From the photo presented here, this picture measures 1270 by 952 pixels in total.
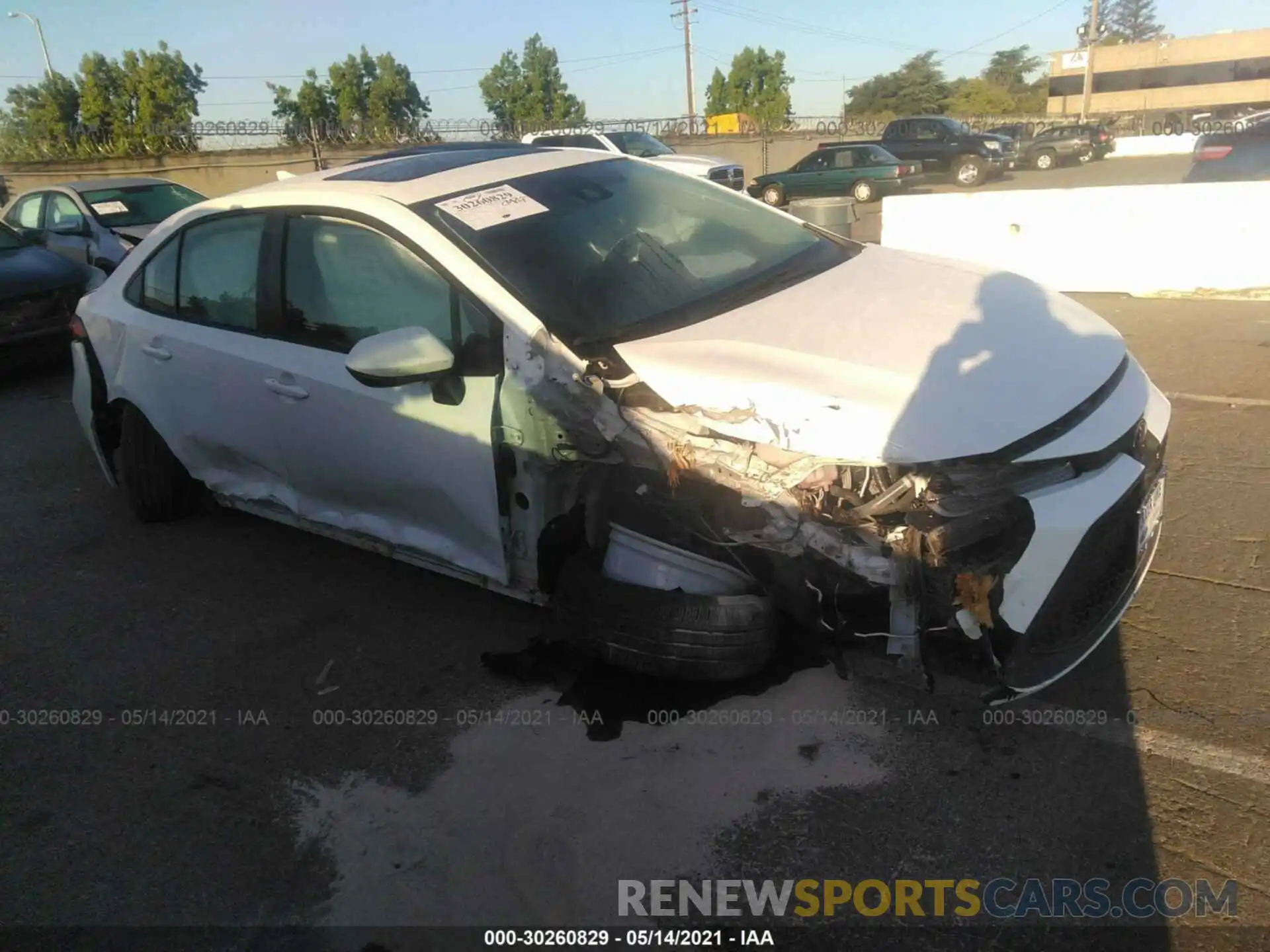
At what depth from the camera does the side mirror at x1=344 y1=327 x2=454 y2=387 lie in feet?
9.88

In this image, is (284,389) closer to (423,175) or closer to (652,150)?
(423,175)

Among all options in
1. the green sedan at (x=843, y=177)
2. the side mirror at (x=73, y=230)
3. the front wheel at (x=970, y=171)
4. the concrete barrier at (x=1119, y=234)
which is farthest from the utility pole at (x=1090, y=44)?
the side mirror at (x=73, y=230)

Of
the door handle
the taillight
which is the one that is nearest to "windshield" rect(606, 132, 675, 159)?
the taillight

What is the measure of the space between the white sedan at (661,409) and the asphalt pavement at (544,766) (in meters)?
0.30

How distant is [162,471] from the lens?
4.64 m

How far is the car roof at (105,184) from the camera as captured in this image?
10.5 m

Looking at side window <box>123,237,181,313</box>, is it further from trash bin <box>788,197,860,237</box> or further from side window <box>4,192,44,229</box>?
side window <box>4,192,44,229</box>

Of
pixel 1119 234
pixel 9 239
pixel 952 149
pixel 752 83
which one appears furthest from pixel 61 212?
pixel 752 83

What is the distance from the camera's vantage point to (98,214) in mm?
10039

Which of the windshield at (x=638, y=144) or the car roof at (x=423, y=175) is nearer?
the car roof at (x=423, y=175)

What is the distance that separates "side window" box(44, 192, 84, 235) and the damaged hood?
9.11 metres

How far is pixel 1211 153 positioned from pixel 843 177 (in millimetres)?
10687

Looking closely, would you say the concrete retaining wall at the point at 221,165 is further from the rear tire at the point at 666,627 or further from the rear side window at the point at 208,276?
the rear tire at the point at 666,627

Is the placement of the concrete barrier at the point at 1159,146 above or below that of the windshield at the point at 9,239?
below
